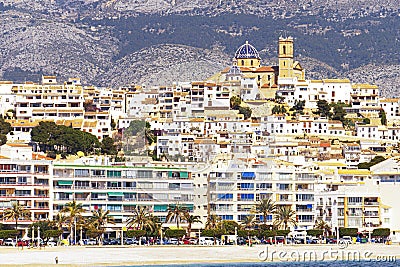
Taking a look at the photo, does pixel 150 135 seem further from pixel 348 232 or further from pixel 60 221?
pixel 60 221

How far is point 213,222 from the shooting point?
112062mm

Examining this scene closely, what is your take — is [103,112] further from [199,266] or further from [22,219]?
[199,266]

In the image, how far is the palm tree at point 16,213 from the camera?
107700 mm

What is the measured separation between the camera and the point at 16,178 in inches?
4353

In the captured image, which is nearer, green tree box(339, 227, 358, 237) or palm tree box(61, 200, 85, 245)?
palm tree box(61, 200, 85, 245)

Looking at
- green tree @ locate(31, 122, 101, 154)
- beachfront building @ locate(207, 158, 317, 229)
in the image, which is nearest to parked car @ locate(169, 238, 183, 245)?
beachfront building @ locate(207, 158, 317, 229)

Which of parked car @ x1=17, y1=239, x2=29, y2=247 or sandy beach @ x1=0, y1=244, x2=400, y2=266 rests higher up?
parked car @ x1=17, y1=239, x2=29, y2=247

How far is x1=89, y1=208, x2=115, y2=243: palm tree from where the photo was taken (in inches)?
4274

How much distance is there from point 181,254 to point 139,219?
37.1 ft

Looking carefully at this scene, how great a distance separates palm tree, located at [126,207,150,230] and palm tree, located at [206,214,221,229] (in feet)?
17.0

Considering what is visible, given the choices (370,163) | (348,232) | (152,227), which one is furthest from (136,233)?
(370,163)

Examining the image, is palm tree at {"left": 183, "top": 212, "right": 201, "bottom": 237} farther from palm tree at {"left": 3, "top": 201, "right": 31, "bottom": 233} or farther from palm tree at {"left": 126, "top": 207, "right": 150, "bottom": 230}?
palm tree at {"left": 3, "top": 201, "right": 31, "bottom": 233}

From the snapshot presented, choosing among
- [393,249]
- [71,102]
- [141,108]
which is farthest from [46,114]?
[393,249]

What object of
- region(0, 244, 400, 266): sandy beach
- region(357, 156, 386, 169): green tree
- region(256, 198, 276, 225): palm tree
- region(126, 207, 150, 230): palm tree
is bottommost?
region(0, 244, 400, 266): sandy beach
